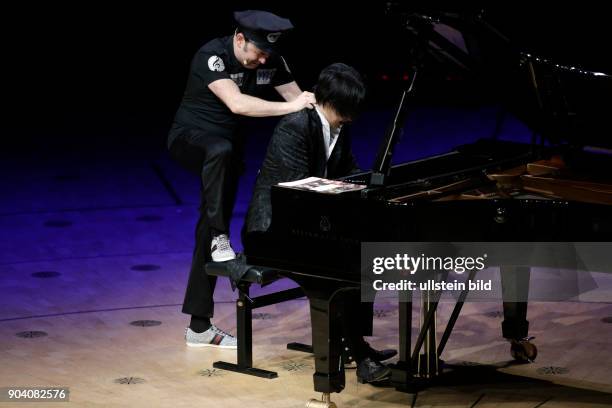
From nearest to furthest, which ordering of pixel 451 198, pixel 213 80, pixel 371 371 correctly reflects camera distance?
pixel 451 198 < pixel 371 371 < pixel 213 80

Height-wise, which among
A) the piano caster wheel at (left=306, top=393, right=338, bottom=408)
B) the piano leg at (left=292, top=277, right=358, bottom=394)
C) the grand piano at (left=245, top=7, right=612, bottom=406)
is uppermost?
the grand piano at (left=245, top=7, right=612, bottom=406)

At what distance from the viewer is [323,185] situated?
4281 mm

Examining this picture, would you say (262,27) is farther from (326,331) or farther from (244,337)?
(326,331)

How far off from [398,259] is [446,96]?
7.29 metres

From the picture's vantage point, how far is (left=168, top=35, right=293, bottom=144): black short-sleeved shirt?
5.18 metres

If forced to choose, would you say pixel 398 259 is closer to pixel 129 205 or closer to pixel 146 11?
pixel 129 205

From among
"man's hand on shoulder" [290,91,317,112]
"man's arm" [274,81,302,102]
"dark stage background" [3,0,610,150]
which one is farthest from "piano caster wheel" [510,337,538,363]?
"dark stage background" [3,0,610,150]

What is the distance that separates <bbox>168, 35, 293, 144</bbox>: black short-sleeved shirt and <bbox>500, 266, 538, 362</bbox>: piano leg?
1.36 metres

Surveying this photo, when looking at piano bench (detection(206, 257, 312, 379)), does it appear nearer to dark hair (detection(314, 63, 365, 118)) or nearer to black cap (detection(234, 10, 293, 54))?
dark hair (detection(314, 63, 365, 118))

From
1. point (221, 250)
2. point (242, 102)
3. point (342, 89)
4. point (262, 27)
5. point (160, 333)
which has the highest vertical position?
point (262, 27)

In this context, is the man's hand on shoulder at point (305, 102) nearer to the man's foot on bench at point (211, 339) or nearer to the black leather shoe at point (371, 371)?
the black leather shoe at point (371, 371)

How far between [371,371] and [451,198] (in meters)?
0.74

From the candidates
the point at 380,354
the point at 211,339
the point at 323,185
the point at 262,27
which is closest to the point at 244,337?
the point at 211,339

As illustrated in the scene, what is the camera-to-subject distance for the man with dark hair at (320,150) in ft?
14.8
